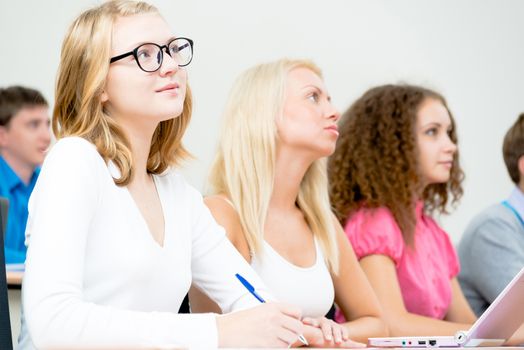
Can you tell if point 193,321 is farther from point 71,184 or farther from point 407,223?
point 407,223

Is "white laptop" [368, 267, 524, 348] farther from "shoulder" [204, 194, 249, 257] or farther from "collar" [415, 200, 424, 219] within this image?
"collar" [415, 200, 424, 219]

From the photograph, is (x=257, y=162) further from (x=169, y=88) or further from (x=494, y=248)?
(x=494, y=248)

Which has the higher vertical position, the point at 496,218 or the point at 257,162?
the point at 257,162

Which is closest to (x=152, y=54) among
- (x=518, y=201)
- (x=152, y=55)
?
(x=152, y=55)

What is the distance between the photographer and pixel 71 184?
1344 mm

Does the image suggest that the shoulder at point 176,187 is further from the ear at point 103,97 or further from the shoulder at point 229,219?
the shoulder at point 229,219

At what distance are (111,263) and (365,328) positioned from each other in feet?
3.32

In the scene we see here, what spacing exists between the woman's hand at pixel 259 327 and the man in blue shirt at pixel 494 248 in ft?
5.66

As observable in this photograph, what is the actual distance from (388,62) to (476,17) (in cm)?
55

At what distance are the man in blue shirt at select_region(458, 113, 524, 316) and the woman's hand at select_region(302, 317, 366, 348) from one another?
130 cm

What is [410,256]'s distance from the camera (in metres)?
2.72

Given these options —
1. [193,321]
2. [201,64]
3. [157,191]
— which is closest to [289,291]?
[157,191]

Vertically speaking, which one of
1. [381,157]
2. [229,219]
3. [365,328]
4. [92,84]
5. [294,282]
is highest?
[92,84]

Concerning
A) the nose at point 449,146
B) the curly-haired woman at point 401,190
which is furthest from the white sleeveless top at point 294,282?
the nose at point 449,146
